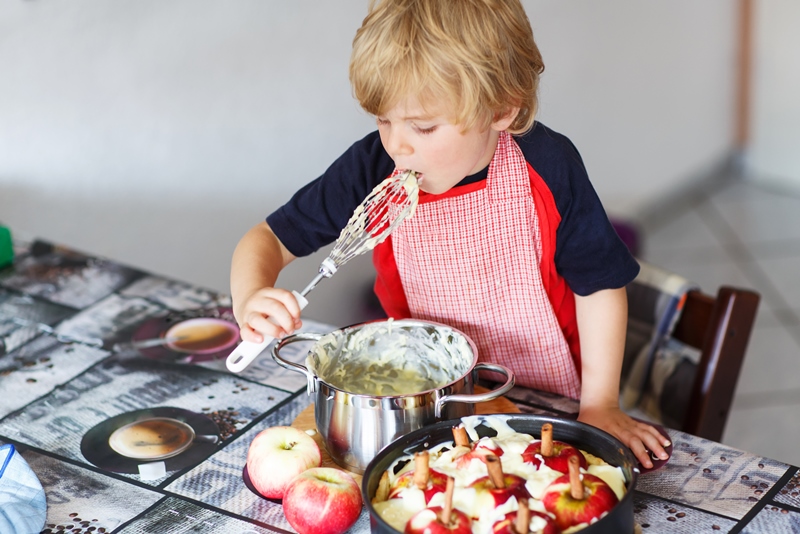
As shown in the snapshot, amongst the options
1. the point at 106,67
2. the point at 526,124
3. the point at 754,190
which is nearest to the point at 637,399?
the point at 526,124

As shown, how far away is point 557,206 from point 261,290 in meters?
0.40

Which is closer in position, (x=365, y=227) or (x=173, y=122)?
(x=365, y=227)

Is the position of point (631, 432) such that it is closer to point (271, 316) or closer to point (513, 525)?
point (513, 525)

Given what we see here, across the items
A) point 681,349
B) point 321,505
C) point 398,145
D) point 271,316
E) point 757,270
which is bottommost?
point 757,270

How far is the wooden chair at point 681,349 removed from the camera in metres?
1.22

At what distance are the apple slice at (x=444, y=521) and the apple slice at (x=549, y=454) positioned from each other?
100 millimetres

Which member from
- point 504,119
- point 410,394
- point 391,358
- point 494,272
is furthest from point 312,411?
point 504,119

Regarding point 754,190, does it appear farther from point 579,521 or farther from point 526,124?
point 579,521

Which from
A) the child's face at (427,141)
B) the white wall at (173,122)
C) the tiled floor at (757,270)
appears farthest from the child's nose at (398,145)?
the tiled floor at (757,270)

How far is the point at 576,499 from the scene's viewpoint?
74cm

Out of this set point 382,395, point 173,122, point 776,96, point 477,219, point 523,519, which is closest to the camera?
point 523,519

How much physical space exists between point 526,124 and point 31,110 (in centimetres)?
90

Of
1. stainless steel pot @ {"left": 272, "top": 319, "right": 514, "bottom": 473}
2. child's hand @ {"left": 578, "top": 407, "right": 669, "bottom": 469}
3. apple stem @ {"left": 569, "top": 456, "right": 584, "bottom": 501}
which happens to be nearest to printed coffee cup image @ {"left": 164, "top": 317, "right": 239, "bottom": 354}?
stainless steel pot @ {"left": 272, "top": 319, "right": 514, "bottom": 473}

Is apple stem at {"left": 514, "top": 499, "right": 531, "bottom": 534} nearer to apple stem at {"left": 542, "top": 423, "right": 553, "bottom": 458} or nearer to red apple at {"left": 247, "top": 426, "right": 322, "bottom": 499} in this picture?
apple stem at {"left": 542, "top": 423, "right": 553, "bottom": 458}
